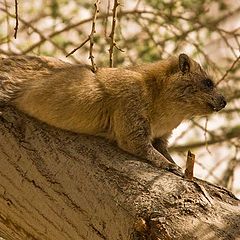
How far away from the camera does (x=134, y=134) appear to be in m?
4.64

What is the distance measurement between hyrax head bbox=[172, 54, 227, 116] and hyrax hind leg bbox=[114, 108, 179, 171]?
49cm

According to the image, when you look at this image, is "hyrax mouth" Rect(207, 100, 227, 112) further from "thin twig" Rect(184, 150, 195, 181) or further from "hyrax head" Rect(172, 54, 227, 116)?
"thin twig" Rect(184, 150, 195, 181)

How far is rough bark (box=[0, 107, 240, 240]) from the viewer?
3.53 meters

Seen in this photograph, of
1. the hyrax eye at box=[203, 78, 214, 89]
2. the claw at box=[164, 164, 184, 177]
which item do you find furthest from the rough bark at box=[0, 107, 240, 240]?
the hyrax eye at box=[203, 78, 214, 89]

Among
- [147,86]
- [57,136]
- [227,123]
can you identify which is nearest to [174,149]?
[227,123]

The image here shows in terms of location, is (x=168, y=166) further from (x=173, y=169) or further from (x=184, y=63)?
(x=184, y=63)

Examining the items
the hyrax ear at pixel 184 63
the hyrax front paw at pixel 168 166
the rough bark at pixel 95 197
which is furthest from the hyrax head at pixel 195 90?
the rough bark at pixel 95 197

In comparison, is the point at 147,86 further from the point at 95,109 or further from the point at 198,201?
the point at 198,201

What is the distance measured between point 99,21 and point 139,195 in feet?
12.8

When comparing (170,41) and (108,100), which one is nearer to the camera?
(108,100)

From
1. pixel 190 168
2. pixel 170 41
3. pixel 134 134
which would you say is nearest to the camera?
pixel 190 168

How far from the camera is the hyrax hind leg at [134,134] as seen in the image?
4512 millimetres

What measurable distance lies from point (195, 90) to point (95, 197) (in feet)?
5.69

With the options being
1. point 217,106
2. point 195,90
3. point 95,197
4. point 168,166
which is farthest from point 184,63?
point 95,197
